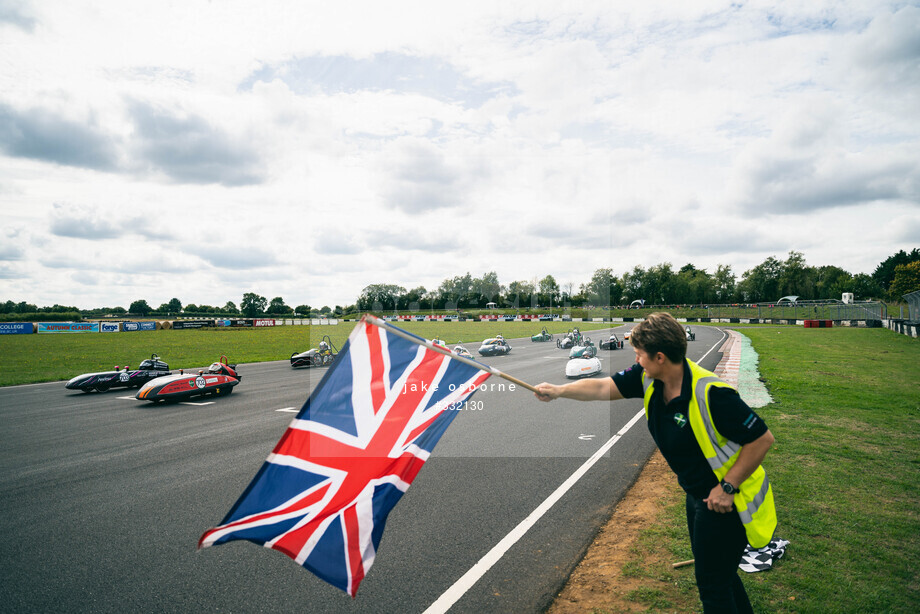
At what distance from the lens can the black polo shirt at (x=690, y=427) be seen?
2.52m

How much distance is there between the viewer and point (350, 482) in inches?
127

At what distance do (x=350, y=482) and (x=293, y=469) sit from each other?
1.29 feet

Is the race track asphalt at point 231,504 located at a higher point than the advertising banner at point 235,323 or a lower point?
lower

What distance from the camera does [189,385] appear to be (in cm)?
1363

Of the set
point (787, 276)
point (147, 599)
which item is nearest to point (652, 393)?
point (147, 599)

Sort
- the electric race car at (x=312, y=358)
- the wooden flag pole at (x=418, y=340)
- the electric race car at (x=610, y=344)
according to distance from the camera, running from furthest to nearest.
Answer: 1. the electric race car at (x=610, y=344)
2. the electric race car at (x=312, y=358)
3. the wooden flag pole at (x=418, y=340)

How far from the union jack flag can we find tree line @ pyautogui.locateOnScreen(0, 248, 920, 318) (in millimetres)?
80869

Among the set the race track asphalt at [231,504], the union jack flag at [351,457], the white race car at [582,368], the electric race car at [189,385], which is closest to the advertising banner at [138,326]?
the electric race car at [189,385]

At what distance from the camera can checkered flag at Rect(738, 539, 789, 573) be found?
4133mm

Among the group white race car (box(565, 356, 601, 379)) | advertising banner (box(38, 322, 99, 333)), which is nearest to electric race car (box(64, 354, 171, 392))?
white race car (box(565, 356, 601, 379))

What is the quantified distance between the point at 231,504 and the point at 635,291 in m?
154

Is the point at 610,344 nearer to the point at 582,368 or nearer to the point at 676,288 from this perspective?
the point at 582,368

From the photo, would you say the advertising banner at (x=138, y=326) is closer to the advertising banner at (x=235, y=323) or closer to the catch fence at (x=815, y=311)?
the advertising banner at (x=235, y=323)

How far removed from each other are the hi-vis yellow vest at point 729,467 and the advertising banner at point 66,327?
70334 mm
